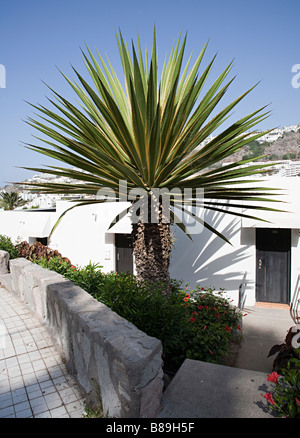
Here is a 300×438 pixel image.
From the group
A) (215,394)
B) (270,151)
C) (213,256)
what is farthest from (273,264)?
(270,151)

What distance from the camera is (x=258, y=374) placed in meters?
2.56

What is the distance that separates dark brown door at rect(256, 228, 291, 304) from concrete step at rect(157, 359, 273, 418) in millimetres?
5390

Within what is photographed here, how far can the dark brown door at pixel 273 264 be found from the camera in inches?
290

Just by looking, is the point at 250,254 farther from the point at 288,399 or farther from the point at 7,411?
the point at 7,411

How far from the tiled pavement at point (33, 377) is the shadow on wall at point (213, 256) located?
4.45 meters

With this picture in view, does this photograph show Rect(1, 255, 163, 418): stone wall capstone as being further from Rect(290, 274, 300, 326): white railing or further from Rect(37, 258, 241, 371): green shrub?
Rect(290, 274, 300, 326): white railing

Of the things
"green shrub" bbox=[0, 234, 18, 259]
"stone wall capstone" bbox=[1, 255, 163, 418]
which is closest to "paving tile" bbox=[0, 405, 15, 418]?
"stone wall capstone" bbox=[1, 255, 163, 418]

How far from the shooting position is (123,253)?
9.53 meters

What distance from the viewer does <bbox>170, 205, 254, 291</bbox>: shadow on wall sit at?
293 inches

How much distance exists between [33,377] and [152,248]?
2231 mm

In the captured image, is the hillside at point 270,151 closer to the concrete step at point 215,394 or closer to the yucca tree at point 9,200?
the concrete step at point 215,394

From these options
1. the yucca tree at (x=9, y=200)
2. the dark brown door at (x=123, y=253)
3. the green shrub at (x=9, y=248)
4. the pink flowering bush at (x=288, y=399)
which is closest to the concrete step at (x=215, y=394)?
the pink flowering bush at (x=288, y=399)

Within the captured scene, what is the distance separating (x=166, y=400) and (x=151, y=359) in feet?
1.46
